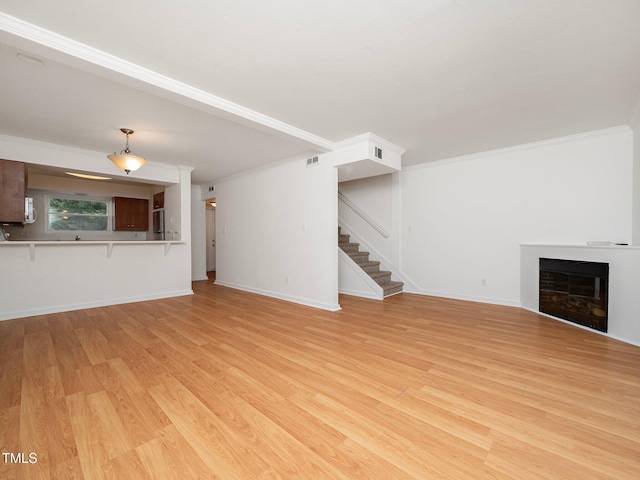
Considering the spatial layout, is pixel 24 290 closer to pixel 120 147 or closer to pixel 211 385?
pixel 120 147

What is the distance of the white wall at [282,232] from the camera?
4633 mm

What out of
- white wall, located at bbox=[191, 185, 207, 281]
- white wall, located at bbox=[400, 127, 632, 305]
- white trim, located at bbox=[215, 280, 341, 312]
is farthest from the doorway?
white wall, located at bbox=[400, 127, 632, 305]

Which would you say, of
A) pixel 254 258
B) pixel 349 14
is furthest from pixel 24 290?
pixel 349 14

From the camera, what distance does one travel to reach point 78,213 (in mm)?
6316

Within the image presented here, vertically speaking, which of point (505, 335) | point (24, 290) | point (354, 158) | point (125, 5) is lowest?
point (505, 335)

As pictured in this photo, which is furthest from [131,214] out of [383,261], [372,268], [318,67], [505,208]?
[505,208]

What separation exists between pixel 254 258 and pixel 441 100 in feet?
15.1

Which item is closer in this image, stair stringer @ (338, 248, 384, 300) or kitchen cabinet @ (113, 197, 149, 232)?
stair stringer @ (338, 248, 384, 300)

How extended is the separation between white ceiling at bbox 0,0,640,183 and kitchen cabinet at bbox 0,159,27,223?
474 millimetres

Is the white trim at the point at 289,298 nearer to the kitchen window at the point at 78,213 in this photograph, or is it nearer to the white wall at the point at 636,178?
the kitchen window at the point at 78,213

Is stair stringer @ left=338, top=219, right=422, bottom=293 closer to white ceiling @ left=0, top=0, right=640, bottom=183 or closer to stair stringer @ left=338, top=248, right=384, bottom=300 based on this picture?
stair stringer @ left=338, top=248, right=384, bottom=300

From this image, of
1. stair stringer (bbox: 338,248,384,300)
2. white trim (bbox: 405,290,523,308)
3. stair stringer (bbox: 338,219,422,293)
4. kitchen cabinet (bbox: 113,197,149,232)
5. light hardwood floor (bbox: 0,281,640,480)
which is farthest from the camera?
kitchen cabinet (bbox: 113,197,149,232)

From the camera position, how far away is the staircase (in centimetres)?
571

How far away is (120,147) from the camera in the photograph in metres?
4.57
